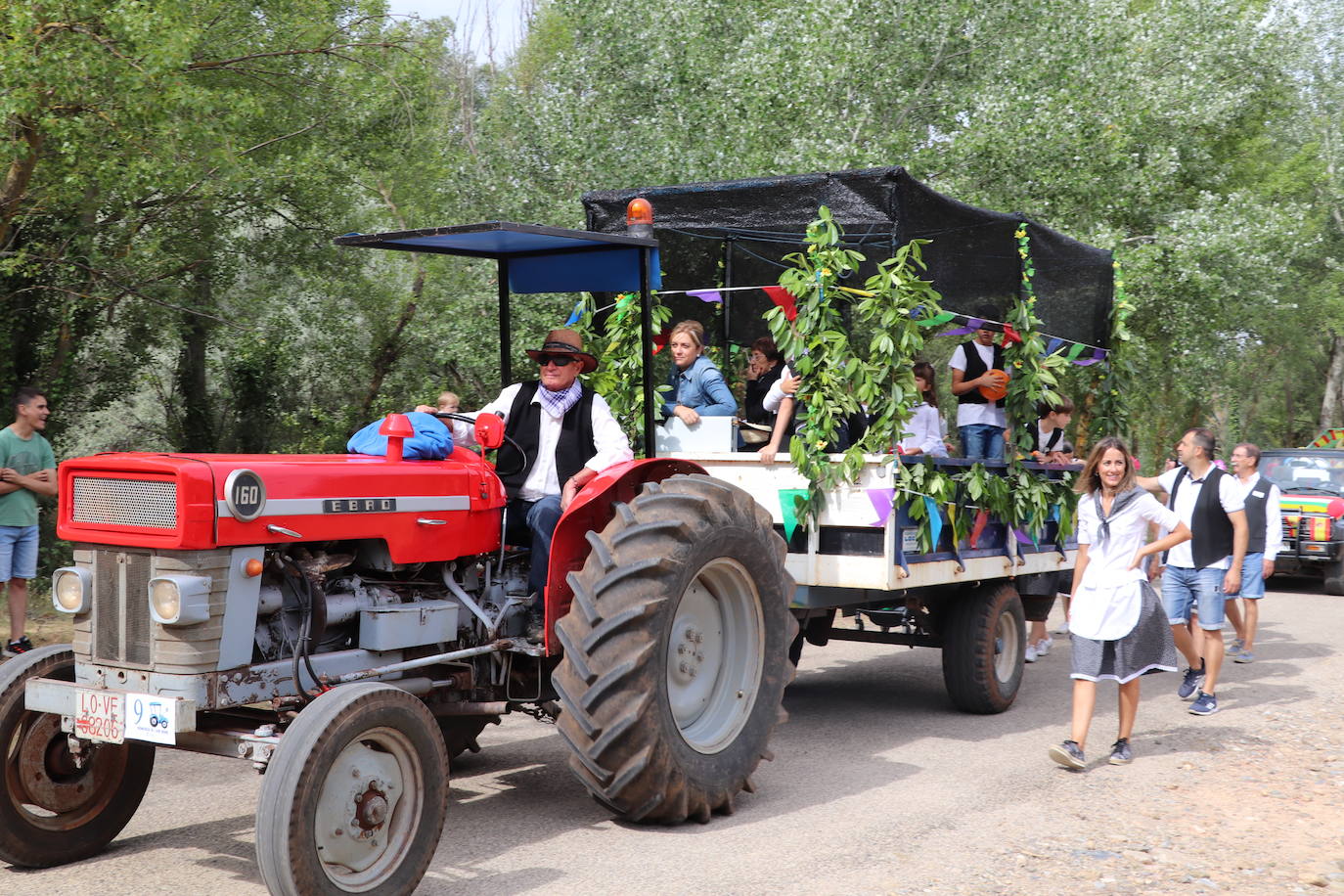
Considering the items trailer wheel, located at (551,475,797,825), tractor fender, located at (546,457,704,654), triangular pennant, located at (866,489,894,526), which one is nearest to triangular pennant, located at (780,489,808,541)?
triangular pennant, located at (866,489,894,526)

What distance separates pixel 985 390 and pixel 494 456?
4.13 metres

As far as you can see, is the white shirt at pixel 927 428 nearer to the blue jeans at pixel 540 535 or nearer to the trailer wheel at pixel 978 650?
the trailer wheel at pixel 978 650

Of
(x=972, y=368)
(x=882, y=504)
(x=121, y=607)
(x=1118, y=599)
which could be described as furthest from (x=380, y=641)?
(x=972, y=368)

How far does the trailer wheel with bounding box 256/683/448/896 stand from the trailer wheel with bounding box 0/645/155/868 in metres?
1.23

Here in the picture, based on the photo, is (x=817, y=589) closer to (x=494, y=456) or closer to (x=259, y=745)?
(x=494, y=456)

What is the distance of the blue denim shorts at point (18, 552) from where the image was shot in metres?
8.32

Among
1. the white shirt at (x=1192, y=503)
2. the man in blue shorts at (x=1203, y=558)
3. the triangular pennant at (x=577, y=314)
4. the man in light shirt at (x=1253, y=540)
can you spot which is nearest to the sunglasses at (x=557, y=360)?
the triangular pennant at (x=577, y=314)

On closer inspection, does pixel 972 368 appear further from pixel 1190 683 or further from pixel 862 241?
pixel 1190 683

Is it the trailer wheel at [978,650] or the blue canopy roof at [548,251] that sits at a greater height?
the blue canopy roof at [548,251]

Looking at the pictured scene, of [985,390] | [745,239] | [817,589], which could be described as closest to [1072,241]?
[985,390]

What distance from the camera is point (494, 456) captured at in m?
5.89

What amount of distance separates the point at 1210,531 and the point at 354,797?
7.04 metres

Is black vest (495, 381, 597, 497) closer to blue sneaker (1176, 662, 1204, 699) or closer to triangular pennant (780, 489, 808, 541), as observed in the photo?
triangular pennant (780, 489, 808, 541)

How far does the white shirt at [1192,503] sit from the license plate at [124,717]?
7.19 m
